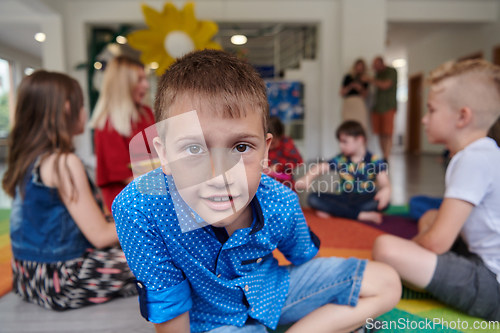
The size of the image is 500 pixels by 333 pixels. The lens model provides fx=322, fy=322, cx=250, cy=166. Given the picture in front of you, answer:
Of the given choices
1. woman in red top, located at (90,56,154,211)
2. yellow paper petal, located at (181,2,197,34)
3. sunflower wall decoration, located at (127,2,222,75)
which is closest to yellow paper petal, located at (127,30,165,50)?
sunflower wall decoration, located at (127,2,222,75)

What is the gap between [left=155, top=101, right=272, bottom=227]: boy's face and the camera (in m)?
0.38

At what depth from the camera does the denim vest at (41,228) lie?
0.79 metres

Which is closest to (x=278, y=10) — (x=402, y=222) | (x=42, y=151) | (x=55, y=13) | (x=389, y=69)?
(x=389, y=69)

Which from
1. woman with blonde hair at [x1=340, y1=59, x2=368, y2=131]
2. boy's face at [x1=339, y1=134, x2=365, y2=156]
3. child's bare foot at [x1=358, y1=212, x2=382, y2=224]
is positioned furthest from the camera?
woman with blonde hair at [x1=340, y1=59, x2=368, y2=131]

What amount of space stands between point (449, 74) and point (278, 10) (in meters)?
2.89

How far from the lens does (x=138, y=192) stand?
1.53 ft

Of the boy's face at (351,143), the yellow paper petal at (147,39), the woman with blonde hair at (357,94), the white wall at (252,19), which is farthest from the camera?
the white wall at (252,19)

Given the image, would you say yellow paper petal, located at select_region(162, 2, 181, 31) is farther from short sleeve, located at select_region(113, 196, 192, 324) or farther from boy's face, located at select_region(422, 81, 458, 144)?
short sleeve, located at select_region(113, 196, 192, 324)

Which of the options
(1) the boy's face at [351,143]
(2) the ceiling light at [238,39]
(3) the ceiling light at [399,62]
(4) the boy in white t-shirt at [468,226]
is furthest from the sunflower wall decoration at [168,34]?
(3) the ceiling light at [399,62]

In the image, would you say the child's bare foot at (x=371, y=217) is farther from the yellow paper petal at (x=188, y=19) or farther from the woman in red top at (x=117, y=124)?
the yellow paper petal at (x=188, y=19)

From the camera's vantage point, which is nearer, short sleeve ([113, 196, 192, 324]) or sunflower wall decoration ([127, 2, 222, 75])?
short sleeve ([113, 196, 192, 324])

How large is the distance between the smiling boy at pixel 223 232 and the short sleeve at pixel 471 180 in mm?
262

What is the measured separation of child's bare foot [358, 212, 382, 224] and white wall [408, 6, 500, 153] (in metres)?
3.69

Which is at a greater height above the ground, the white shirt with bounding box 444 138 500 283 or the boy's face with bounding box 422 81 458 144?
the boy's face with bounding box 422 81 458 144
